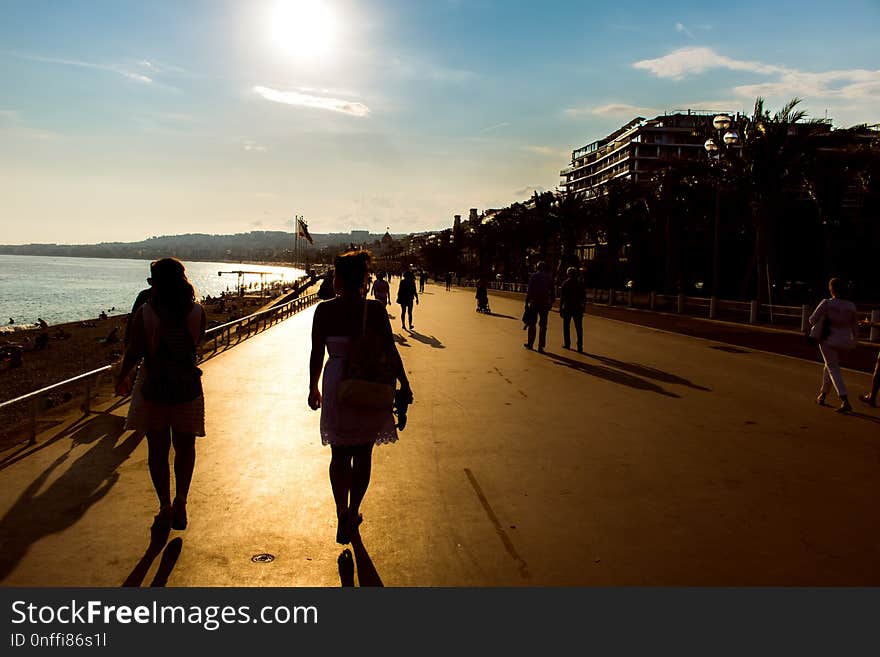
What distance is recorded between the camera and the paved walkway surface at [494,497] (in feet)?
13.1

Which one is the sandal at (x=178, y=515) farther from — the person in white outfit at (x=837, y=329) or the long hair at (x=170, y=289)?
the person in white outfit at (x=837, y=329)

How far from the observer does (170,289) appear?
4.47 metres

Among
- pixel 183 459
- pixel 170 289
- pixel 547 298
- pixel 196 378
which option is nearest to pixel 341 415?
pixel 196 378

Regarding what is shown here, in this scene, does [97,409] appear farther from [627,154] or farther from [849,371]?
[627,154]

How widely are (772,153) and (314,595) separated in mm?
30322

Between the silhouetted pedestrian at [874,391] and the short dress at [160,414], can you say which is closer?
the short dress at [160,414]

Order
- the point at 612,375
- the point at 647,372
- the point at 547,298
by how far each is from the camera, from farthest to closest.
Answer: the point at 547,298
the point at 647,372
the point at 612,375

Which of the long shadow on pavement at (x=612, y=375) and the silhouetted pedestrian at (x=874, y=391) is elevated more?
the silhouetted pedestrian at (x=874, y=391)

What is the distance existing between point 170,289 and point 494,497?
283 cm

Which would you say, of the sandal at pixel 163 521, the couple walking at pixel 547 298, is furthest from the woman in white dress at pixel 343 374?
the couple walking at pixel 547 298

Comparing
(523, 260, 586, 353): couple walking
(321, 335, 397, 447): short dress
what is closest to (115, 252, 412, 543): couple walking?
(321, 335, 397, 447): short dress

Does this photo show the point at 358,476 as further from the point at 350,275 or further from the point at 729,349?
the point at 729,349

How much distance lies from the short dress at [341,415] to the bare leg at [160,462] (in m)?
1.14

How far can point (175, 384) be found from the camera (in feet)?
14.6
